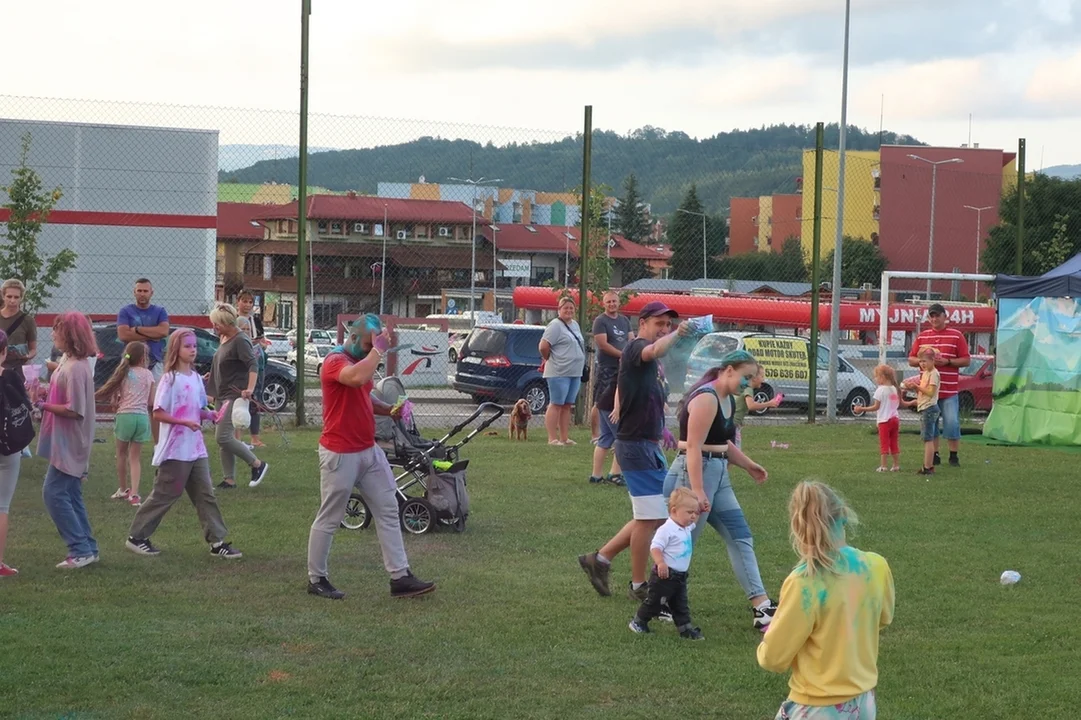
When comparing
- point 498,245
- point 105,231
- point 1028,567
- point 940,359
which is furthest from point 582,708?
point 498,245

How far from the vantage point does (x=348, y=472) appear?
26.4 ft

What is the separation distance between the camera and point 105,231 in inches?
885

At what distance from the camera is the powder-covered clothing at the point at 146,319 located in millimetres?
12555

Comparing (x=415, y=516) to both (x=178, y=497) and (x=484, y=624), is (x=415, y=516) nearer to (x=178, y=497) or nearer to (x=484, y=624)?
(x=178, y=497)

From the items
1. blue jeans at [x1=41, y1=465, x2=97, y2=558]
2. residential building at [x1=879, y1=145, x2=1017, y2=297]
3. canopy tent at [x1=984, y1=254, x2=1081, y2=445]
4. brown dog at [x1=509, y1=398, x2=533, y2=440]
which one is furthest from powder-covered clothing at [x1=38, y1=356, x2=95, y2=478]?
residential building at [x1=879, y1=145, x2=1017, y2=297]

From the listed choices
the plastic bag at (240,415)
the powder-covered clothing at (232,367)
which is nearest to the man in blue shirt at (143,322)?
the powder-covered clothing at (232,367)

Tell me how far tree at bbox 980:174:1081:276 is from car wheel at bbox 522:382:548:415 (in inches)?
346

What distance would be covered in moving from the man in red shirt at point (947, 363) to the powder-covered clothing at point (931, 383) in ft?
0.19

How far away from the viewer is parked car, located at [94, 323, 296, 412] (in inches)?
758

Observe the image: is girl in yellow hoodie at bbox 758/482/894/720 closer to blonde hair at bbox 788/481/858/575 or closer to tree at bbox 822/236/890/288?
blonde hair at bbox 788/481/858/575

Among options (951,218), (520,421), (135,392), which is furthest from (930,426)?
(951,218)

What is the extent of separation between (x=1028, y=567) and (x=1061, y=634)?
2025 millimetres

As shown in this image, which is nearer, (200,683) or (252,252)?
(200,683)

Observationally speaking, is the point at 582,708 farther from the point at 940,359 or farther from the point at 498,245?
the point at 498,245
